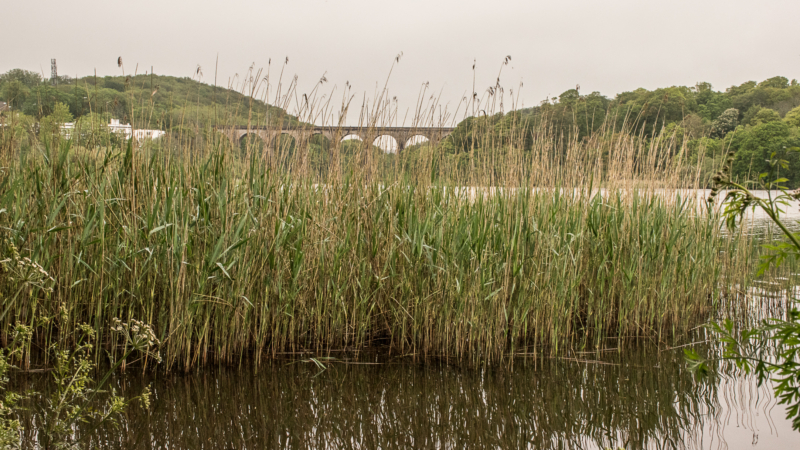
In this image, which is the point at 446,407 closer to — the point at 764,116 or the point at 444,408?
the point at 444,408

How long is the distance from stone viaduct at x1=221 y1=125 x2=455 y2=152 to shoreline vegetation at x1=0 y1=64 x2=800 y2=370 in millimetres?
72

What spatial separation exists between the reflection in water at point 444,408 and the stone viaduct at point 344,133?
165 cm

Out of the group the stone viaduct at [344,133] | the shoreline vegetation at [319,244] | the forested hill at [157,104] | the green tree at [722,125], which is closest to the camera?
the shoreline vegetation at [319,244]

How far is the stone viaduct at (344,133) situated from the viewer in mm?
3568

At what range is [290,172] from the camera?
3568 mm

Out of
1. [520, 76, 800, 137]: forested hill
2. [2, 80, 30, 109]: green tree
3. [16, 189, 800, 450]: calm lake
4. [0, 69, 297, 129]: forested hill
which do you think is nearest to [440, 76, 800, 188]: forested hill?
[520, 76, 800, 137]: forested hill

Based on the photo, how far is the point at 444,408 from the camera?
271 cm

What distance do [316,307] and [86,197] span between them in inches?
65.3

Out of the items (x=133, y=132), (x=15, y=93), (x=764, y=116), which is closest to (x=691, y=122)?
(x=133, y=132)

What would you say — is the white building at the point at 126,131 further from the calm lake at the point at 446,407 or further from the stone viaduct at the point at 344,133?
the calm lake at the point at 446,407

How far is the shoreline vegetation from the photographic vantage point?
9.82 feet

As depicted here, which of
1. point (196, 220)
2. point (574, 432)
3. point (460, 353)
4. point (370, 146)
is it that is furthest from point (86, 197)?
Answer: point (574, 432)

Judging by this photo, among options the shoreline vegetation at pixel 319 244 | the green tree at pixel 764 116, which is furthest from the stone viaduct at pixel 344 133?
the green tree at pixel 764 116

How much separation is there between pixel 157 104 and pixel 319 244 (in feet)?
5.39
